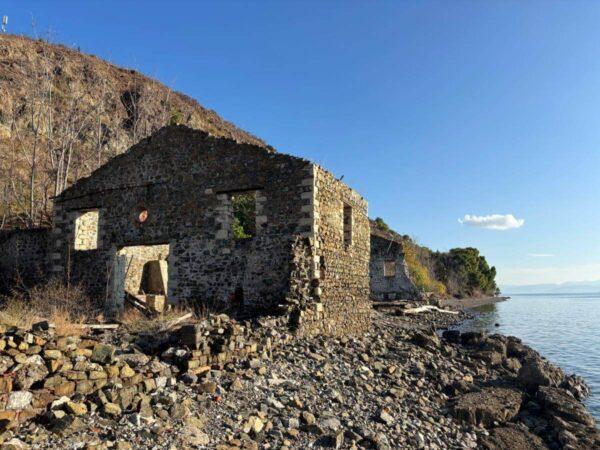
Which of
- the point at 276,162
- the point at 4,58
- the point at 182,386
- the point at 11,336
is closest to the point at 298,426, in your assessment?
the point at 182,386

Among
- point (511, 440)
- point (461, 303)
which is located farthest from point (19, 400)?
point (461, 303)

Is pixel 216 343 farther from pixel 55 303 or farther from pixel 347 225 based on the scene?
pixel 347 225

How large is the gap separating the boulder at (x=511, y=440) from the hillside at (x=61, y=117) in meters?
20.5

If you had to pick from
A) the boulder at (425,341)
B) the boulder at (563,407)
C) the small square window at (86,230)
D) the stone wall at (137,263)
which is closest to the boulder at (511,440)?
the boulder at (563,407)

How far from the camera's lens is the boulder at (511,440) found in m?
8.27

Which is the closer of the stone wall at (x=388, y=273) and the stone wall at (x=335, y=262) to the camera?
the stone wall at (x=335, y=262)

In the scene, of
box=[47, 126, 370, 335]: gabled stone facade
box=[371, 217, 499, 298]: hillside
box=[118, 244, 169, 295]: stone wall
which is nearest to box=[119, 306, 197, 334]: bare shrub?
box=[47, 126, 370, 335]: gabled stone facade

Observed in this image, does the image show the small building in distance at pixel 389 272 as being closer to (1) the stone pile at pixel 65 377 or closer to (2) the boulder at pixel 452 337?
(2) the boulder at pixel 452 337

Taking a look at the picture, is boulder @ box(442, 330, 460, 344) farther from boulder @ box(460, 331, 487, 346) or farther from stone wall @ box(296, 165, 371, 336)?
stone wall @ box(296, 165, 371, 336)

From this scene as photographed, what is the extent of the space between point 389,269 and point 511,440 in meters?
25.7

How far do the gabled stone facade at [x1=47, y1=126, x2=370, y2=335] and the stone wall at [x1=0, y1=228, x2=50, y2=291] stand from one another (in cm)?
62

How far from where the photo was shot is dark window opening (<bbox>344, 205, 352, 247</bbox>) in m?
15.3

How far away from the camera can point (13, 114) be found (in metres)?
29.9

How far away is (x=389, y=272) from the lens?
3403cm
